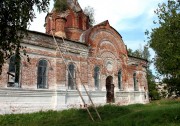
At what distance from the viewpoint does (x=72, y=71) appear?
17.0 m

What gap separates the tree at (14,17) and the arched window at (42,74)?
8632 millimetres

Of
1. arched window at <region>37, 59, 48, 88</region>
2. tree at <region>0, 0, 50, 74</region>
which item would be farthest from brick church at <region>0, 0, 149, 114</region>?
tree at <region>0, 0, 50, 74</region>

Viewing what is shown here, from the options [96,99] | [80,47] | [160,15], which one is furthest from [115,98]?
[160,15]

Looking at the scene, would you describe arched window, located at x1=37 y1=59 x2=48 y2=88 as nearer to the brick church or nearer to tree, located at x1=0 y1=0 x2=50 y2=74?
the brick church

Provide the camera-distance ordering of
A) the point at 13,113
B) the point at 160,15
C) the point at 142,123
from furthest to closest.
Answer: the point at 13,113 < the point at 160,15 < the point at 142,123

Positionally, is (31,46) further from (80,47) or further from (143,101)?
(143,101)

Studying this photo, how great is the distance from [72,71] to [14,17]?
11.2m

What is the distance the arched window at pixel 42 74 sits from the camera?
14980mm

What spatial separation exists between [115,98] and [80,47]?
19.5ft

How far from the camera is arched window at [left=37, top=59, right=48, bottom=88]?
49.1 ft

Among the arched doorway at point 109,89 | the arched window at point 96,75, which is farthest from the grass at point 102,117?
the arched doorway at point 109,89

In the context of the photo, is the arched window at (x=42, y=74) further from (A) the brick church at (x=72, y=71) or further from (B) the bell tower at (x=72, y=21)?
(B) the bell tower at (x=72, y=21)

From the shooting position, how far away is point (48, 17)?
2431 centimetres

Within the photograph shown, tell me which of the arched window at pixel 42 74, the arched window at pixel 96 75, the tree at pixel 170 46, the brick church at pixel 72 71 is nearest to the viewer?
the tree at pixel 170 46
